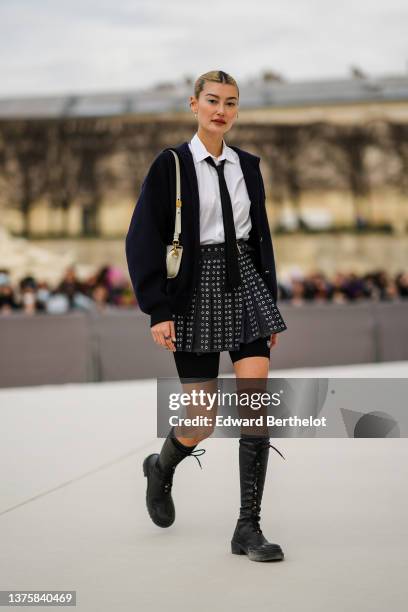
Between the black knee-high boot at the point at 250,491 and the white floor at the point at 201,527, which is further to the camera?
the black knee-high boot at the point at 250,491

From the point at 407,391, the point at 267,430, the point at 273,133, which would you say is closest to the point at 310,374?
the point at 407,391

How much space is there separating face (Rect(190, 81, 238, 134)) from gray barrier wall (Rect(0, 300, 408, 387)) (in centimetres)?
842

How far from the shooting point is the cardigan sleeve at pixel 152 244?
168 inches

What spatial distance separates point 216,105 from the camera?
14.4 feet

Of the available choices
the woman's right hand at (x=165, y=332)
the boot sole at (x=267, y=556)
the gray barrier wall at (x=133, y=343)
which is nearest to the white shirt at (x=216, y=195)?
the woman's right hand at (x=165, y=332)

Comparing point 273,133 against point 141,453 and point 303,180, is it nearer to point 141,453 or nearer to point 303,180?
point 303,180

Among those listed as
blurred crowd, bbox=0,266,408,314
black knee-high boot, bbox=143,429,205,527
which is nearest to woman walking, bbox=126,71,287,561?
black knee-high boot, bbox=143,429,205,527

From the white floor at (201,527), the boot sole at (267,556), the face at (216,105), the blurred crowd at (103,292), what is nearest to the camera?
the white floor at (201,527)

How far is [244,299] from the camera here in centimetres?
438

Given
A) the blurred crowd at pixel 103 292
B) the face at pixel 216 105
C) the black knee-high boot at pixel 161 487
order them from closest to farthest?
the face at pixel 216 105 → the black knee-high boot at pixel 161 487 → the blurred crowd at pixel 103 292

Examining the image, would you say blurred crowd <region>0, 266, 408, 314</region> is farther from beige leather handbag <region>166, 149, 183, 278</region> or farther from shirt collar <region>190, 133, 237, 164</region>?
beige leather handbag <region>166, 149, 183, 278</region>

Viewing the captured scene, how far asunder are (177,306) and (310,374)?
30.8 feet

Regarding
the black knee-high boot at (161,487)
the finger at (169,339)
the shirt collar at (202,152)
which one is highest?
the shirt collar at (202,152)

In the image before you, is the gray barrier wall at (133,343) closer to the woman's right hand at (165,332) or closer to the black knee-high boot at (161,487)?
the black knee-high boot at (161,487)
